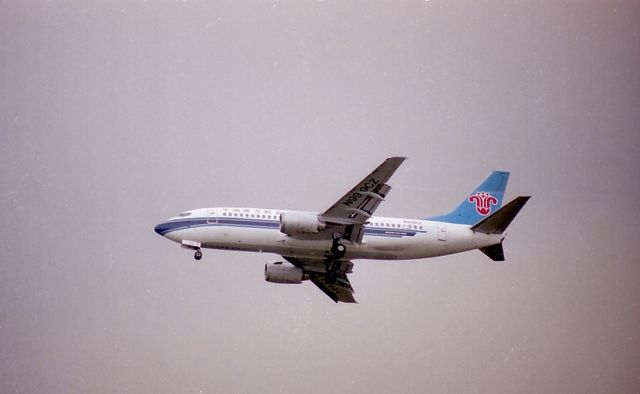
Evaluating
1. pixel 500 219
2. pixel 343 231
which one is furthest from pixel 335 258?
pixel 500 219

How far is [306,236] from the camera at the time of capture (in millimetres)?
60500

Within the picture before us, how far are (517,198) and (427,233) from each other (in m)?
7.75

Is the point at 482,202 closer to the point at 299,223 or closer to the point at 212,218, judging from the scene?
the point at 299,223

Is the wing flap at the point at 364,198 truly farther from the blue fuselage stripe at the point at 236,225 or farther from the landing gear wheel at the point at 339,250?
the blue fuselage stripe at the point at 236,225

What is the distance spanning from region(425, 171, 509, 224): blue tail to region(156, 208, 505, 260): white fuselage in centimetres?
193

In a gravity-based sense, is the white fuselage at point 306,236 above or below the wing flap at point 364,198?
below

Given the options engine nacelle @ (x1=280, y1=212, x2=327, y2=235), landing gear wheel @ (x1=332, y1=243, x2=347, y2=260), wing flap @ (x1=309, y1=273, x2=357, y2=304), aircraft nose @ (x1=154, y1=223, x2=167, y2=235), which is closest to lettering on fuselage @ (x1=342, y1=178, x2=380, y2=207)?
engine nacelle @ (x1=280, y1=212, x2=327, y2=235)

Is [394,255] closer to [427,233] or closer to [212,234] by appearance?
[427,233]

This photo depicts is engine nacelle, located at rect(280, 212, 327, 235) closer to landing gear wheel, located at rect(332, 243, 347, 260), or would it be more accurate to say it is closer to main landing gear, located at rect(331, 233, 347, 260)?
main landing gear, located at rect(331, 233, 347, 260)

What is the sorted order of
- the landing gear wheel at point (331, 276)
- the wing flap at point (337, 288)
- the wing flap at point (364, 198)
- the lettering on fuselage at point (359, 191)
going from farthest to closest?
1. the wing flap at point (337, 288)
2. the landing gear wheel at point (331, 276)
3. the lettering on fuselage at point (359, 191)
4. the wing flap at point (364, 198)

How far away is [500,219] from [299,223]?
47.4ft

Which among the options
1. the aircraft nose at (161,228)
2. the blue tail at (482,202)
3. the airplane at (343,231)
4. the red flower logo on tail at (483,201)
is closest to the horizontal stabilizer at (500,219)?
the airplane at (343,231)

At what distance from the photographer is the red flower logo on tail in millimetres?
67250

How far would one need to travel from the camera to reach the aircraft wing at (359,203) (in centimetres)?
5738
